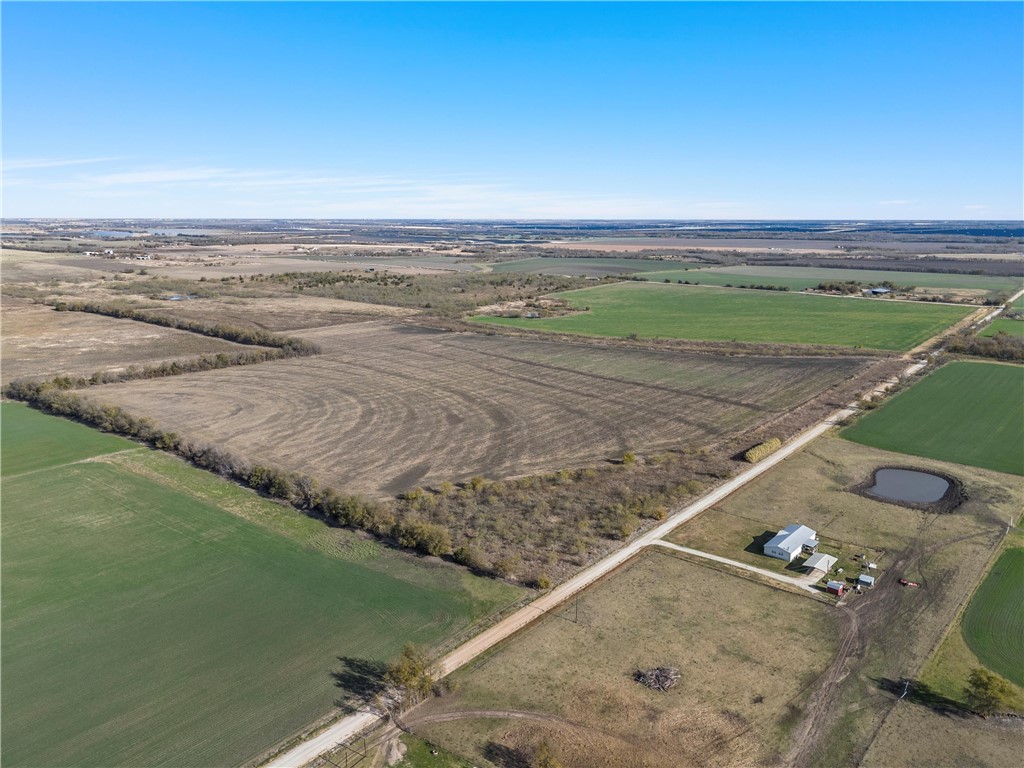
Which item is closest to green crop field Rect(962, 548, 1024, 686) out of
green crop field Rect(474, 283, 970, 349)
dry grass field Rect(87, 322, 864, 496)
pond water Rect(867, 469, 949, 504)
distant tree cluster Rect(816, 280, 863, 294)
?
pond water Rect(867, 469, 949, 504)

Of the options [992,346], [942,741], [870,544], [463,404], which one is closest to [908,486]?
[870,544]

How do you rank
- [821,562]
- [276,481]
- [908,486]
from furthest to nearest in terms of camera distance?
[908,486], [276,481], [821,562]

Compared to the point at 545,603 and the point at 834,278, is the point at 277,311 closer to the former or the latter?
the point at 545,603

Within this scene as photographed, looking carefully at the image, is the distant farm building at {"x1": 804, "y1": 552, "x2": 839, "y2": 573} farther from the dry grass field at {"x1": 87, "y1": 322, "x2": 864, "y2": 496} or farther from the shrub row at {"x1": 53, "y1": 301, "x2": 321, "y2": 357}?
the shrub row at {"x1": 53, "y1": 301, "x2": 321, "y2": 357}

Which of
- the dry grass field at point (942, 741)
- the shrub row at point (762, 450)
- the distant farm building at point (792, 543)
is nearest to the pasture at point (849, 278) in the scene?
the shrub row at point (762, 450)

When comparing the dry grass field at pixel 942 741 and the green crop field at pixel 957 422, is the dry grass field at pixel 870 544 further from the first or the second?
the green crop field at pixel 957 422

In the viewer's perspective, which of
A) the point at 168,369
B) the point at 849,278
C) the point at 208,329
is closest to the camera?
the point at 168,369

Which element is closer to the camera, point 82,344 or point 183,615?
point 183,615
